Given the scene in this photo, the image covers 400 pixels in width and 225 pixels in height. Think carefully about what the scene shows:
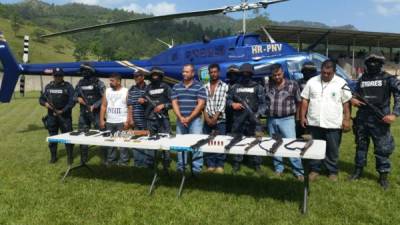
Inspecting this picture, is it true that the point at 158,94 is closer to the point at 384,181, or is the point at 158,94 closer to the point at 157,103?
the point at 157,103

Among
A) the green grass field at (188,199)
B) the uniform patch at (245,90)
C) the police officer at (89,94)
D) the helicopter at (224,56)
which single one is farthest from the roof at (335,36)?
the green grass field at (188,199)

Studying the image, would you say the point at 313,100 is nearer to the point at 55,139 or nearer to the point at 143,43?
the point at 55,139

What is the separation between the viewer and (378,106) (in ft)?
18.2

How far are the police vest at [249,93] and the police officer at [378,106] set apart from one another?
4.89ft

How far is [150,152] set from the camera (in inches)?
269

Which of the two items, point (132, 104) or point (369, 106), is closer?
point (369, 106)

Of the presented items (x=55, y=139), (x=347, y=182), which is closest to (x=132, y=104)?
(x=55, y=139)

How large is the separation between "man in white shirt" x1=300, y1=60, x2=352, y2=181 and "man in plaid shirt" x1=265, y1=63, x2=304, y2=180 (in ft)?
0.63

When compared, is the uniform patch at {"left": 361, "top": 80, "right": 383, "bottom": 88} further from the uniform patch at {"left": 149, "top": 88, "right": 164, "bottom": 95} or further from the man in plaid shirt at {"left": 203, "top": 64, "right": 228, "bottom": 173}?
the uniform patch at {"left": 149, "top": 88, "right": 164, "bottom": 95}

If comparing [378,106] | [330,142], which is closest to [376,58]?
[378,106]

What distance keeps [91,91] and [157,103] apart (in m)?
1.56

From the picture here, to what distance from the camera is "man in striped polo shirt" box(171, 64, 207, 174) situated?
6.02 metres

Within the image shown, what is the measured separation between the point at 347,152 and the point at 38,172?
20.4 ft

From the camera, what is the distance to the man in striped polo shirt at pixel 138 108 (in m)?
6.75
